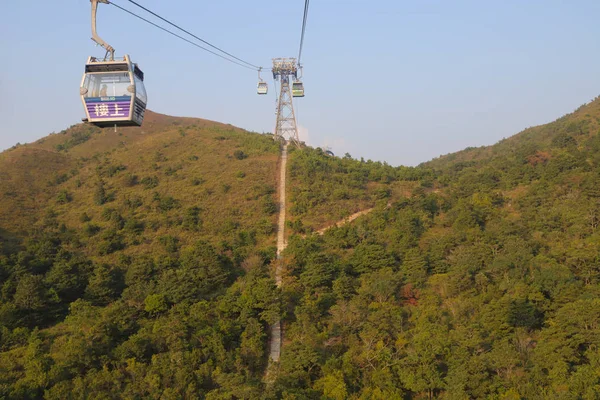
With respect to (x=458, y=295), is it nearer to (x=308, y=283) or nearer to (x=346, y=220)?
(x=308, y=283)

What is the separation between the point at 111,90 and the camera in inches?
634

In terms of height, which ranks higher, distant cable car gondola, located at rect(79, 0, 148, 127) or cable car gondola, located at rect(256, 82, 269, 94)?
cable car gondola, located at rect(256, 82, 269, 94)

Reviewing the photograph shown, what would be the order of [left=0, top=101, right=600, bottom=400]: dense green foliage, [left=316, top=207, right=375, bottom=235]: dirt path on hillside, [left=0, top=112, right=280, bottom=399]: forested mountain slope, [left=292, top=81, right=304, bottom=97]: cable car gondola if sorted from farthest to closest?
[left=292, top=81, right=304, bottom=97]: cable car gondola < [left=316, top=207, right=375, bottom=235]: dirt path on hillside < [left=0, top=112, right=280, bottom=399]: forested mountain slope < [left=0, top=101, right=600, bottom=400]: dense green foliage

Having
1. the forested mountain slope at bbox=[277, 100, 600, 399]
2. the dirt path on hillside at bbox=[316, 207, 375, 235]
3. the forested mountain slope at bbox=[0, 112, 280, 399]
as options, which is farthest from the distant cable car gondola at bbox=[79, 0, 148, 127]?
the dirt path on hillside at bbox=[316, 207, 375, 235]

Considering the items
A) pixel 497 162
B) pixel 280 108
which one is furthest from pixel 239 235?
pixel 497 162

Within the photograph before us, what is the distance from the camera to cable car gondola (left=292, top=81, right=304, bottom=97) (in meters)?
48.6

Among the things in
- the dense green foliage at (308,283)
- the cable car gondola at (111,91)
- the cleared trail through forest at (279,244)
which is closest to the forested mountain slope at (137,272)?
the dense green foliage at (308,283)

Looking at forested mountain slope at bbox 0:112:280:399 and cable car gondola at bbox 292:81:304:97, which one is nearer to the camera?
forested mountain slope at bbox 0:112:280:399

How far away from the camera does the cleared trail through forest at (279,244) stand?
82.6 feet

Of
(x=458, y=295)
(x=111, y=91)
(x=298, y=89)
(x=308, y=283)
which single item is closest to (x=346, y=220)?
(x=308, y=283)

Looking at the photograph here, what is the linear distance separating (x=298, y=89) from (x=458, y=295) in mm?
27744

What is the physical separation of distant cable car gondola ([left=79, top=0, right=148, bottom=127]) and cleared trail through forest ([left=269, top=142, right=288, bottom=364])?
12.8 m

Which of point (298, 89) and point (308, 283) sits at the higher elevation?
point (298, 89)

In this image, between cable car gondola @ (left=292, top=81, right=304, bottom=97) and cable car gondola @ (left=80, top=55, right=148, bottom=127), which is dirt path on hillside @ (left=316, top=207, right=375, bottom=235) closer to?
cable car gondola @ (left=292, top=81, right=304, bottom=97)
